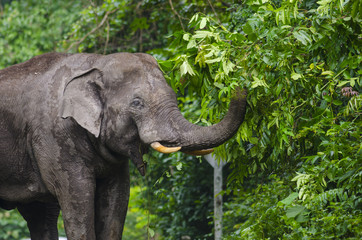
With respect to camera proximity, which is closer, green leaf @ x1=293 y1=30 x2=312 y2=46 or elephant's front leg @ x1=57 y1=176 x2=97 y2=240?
green leaf @ x1=293 y1=30 x2=312 y2=46

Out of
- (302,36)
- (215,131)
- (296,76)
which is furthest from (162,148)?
(302,36)

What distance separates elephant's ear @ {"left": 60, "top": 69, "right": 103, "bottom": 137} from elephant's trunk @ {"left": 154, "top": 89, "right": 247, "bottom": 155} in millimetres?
655

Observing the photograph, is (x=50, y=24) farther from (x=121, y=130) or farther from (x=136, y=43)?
(x=121, y=130)

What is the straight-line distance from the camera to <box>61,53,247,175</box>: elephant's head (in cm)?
586

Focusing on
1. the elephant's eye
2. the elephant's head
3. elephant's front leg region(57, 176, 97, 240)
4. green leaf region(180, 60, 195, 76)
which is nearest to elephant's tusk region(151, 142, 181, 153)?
the elephant's head

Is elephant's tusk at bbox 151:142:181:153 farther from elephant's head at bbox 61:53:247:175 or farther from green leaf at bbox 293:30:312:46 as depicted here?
green leaf at bbox 293:30:312:46

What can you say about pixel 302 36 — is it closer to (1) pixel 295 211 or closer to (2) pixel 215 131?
(2) pixel 215 131

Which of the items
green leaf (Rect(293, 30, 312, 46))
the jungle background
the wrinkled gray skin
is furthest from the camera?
the wrinkled gray skin

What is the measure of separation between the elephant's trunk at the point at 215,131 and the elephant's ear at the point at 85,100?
2.15ft

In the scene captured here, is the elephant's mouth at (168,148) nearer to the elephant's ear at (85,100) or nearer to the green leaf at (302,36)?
the elephant's ear at (85,100)

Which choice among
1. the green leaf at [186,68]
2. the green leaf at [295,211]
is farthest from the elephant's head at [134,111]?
the green leaf at [295,211]

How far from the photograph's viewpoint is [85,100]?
6203 millimetres

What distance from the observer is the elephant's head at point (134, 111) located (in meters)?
5.86

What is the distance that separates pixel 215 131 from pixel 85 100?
1141 mm
